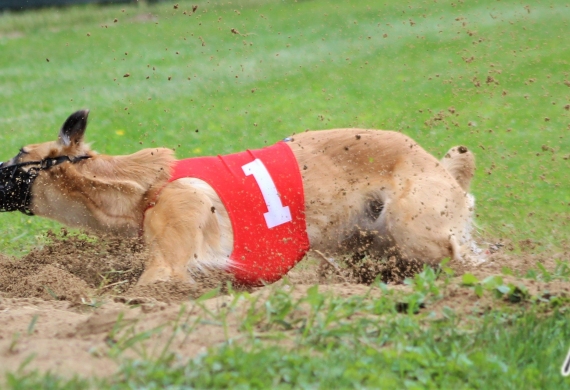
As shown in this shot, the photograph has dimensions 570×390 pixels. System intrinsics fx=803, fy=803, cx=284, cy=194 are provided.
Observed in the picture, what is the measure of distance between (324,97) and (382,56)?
394 cm

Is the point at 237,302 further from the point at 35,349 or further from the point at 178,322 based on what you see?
the point at 35,349

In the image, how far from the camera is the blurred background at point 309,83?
9.79 m

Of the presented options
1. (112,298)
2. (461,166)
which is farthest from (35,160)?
(461,166)

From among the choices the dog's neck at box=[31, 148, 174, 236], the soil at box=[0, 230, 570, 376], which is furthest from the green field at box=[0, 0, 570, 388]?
the dog's neck at box=[31, 148, 174, 236]

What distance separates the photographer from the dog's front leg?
5559 mm

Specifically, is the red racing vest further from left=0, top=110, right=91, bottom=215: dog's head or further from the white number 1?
left=0, top=110, right=91, bottom=215: dog's head

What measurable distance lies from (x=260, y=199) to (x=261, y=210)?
0.27 feet

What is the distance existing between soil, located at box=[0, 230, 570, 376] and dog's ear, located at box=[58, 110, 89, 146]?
807 millimetres

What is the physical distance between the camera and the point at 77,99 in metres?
14.5

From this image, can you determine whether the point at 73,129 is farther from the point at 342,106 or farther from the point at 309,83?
the point at 309,83

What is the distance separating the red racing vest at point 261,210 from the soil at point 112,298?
236mm

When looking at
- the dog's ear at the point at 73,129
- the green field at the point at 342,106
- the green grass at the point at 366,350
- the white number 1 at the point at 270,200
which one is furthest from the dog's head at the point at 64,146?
the green grass at the point at 366,350

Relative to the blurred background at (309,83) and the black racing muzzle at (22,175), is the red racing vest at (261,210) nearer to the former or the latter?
the black racing muzzle at (22,175)

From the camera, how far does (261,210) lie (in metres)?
5.87
